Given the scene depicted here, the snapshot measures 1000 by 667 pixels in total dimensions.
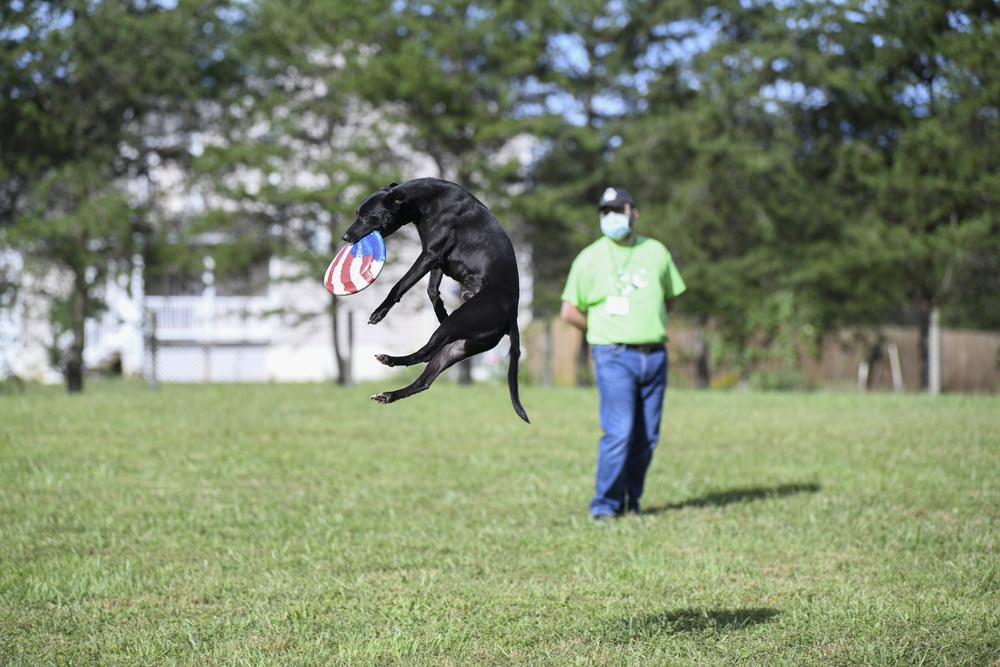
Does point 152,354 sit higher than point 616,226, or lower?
lower

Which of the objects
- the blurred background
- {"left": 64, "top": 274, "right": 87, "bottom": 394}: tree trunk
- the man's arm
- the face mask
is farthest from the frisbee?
{"left": 64, "top": 274, "right": 87, "bottom": 394}: tree trunk

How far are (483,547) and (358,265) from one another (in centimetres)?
358

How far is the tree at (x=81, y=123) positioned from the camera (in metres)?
19.6

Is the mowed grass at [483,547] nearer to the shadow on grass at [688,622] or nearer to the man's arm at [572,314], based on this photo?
the shadow on grass at [688,622]

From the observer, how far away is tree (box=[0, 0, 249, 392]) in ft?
64.2

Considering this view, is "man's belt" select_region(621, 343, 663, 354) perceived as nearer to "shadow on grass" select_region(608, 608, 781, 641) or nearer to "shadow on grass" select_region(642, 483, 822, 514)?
"shadow on grass" select_region(642, 483, 822, 514)

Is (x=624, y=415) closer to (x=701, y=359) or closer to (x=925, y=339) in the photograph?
(x=925, y=339)

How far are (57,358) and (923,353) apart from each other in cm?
1570

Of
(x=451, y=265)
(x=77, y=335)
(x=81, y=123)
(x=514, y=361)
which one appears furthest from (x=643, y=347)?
(x=81, y=123)

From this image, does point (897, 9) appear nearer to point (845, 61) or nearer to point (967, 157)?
point (845, 61)

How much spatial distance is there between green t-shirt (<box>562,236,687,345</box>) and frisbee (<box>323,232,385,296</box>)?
13.2 feet

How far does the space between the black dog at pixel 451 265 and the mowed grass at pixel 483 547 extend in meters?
1.76

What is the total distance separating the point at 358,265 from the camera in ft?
10.1

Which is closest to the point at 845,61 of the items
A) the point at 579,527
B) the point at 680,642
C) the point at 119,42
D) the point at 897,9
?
the point at 897,9
